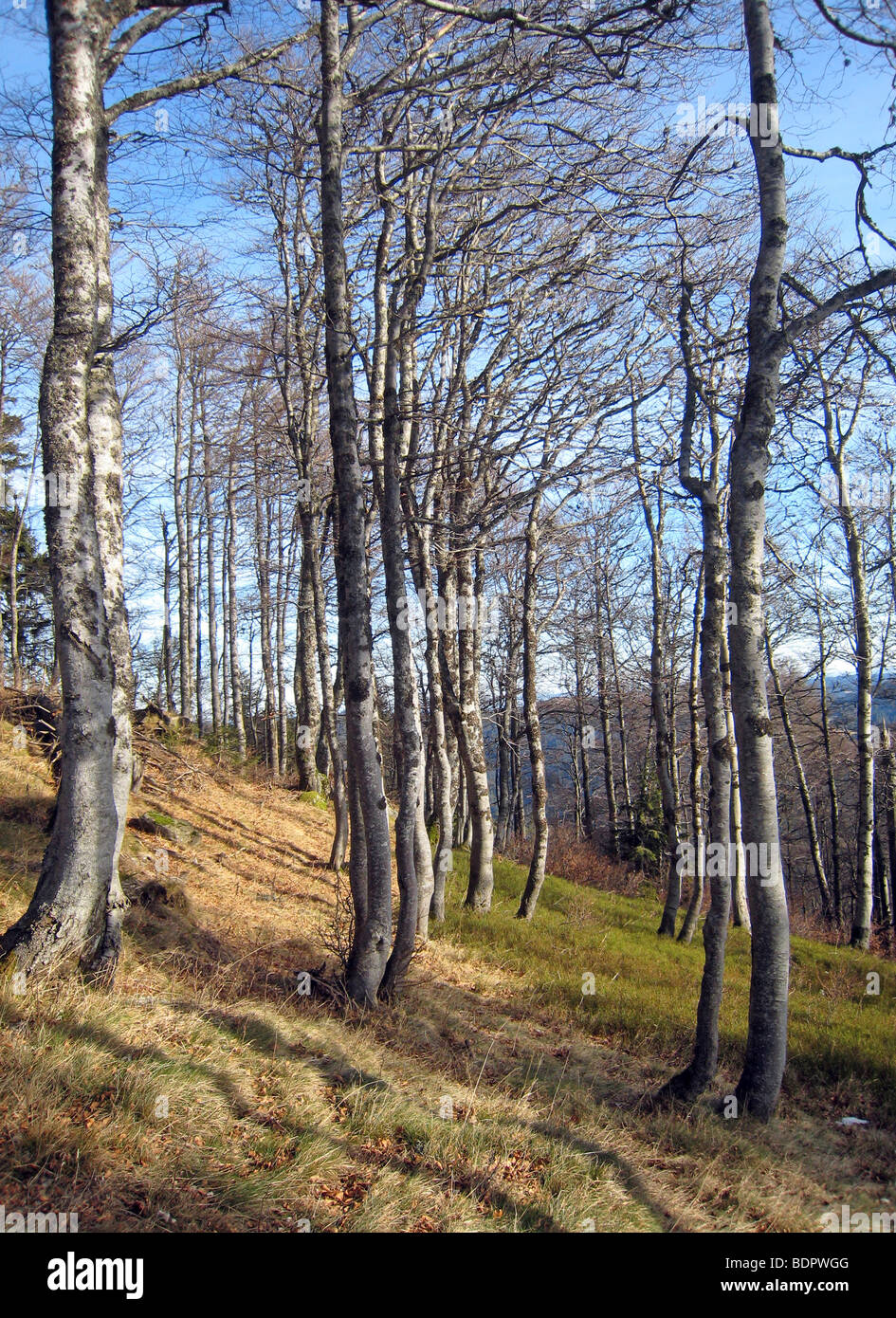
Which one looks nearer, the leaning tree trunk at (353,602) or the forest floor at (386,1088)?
the forest floor at (386,1088)

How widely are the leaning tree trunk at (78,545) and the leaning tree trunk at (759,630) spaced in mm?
4395

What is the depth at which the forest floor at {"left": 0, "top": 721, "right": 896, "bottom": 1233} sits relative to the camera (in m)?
3.26

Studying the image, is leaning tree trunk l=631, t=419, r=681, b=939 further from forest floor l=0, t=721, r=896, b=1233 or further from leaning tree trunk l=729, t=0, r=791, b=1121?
leaning tree trunk l=729, t=0, r=791, b=1121

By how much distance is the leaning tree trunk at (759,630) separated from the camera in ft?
17.6

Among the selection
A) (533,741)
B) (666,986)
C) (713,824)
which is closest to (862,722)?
(533,741)

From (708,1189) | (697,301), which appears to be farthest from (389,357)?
(708,1189)

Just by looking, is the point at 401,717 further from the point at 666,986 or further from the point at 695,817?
the point at 695,817

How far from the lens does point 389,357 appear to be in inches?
296

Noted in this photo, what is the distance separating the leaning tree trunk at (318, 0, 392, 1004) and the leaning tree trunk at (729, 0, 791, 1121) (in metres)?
2.82

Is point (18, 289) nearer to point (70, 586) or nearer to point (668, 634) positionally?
point (70, 586)

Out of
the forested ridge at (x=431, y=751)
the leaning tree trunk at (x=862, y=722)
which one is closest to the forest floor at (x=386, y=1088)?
the forested ridge at (x=431, y=751)

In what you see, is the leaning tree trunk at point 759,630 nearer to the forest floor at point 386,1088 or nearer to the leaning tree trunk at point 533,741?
the forest floor at point 386,1088

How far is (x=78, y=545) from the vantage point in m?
4.75
